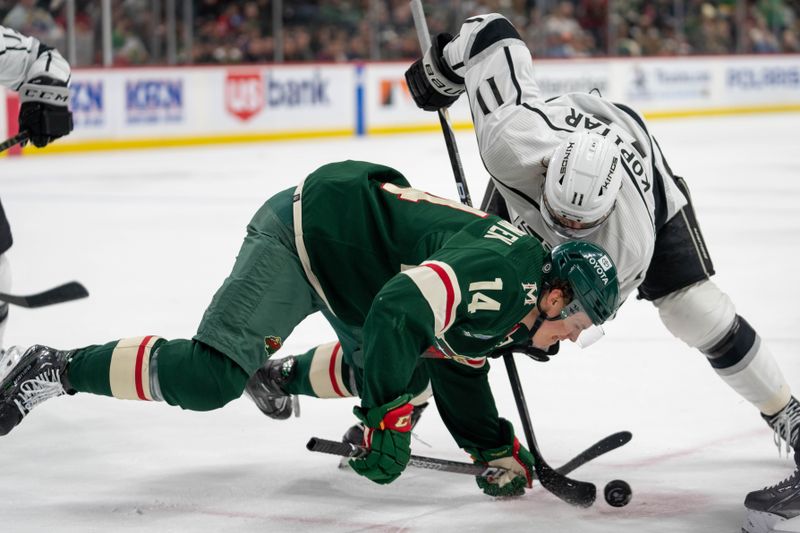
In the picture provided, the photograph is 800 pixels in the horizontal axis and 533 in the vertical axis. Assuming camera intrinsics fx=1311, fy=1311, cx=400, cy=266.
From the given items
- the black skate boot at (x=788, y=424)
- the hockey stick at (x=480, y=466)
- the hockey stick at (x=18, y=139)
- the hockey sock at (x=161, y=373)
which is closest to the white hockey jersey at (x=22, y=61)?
the hockey stick at (x=18, y=139)

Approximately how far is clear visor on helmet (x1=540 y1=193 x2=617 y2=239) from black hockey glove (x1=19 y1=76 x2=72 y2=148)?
66.3 inches

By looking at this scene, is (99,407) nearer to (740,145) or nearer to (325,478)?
(325,478)

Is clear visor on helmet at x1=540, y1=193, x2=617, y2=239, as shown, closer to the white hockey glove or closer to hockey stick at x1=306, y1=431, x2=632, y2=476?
hockey stick at x1=306, y1=431, x2=632, y2=476

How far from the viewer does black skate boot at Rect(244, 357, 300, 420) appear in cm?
342

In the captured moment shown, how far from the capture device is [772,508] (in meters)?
2.84

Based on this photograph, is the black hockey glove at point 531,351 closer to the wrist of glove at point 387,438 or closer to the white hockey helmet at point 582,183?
Answer: the white hockey helmet at point 582,183

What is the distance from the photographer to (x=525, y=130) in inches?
124

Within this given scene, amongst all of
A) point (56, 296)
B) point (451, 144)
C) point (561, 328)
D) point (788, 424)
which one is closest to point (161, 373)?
point (56, 296)

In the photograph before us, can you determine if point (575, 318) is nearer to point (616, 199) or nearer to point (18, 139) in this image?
point (616, 199)

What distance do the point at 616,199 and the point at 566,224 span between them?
6.0 inches

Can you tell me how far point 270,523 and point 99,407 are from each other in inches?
48.3

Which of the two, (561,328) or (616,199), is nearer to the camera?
(561,328)

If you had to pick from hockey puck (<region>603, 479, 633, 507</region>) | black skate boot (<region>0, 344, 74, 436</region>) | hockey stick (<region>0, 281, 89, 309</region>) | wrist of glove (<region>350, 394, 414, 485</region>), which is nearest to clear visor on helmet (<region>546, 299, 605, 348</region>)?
wrist of glove (<region>350, 394, 414, 485</region>)

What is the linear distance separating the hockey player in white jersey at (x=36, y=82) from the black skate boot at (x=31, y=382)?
80 centimetres
